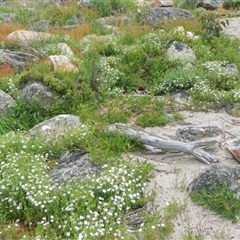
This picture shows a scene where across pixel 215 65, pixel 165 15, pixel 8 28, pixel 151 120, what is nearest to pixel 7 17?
pixel 8 28

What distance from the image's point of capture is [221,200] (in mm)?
4824

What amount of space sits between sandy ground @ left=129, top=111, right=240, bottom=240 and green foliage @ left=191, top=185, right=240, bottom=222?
62 mm

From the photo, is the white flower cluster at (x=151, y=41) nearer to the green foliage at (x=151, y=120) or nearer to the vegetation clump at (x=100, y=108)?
the vegetation clump at (x=100, y=108)

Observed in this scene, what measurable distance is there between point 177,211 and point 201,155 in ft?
3.87

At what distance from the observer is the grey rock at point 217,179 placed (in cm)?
499

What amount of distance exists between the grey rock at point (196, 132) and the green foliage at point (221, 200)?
1.58 metres

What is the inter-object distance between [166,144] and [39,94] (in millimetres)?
2453

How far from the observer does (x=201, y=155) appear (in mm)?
5840

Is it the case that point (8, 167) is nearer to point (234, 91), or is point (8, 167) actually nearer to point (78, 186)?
point (78, 186)

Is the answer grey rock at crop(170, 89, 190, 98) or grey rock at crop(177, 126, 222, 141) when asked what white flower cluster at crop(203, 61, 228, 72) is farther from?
grey rock at crop(177, 126, 222, 141)

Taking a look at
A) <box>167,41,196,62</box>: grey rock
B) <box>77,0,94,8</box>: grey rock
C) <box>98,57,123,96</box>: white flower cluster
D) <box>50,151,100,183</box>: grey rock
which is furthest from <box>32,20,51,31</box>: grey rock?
<box>50,151,100,183</box>: grey rock

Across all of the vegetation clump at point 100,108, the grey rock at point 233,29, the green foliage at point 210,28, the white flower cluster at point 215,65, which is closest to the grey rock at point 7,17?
the vegetation clump at point 100,108

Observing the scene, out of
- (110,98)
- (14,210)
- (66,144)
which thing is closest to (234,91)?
(110,98)

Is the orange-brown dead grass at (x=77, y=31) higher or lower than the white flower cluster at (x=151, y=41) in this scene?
lower
